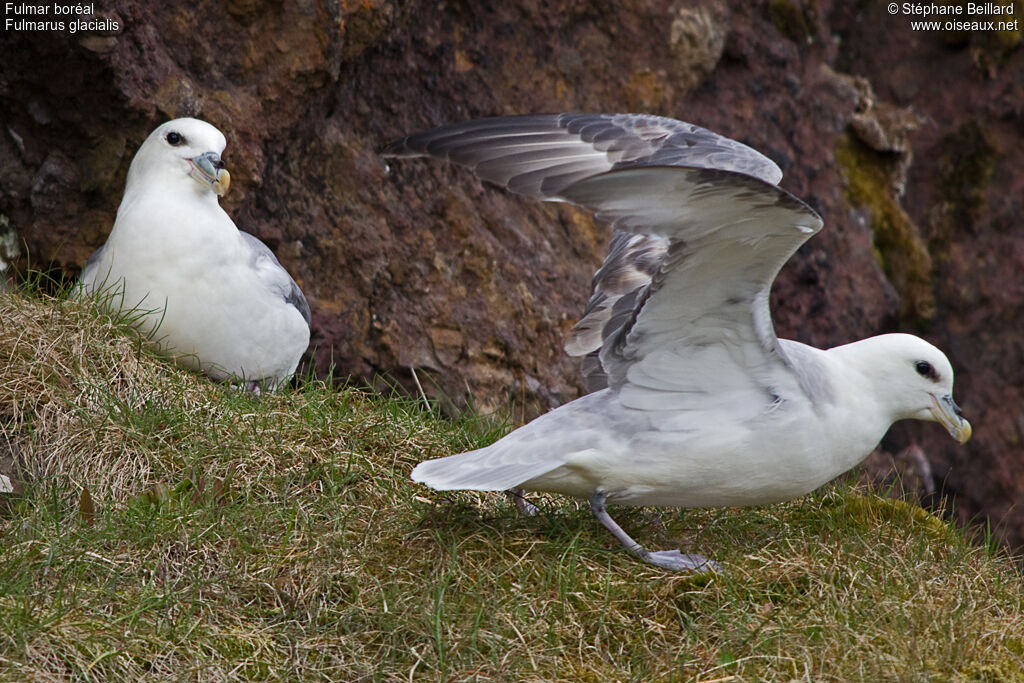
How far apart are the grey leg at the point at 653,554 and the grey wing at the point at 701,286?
0.34 m

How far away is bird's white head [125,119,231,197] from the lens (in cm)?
457

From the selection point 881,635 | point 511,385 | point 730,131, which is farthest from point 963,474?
point 881,635

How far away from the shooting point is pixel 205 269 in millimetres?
4527

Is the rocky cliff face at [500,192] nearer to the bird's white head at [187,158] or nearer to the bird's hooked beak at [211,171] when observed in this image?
the bird's white head at [187,158]

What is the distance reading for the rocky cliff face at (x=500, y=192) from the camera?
4.97m

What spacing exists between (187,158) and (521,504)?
1897 mm

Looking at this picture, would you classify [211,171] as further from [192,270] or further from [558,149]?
[558,149]

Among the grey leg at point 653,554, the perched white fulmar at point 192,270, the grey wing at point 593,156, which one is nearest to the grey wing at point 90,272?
the perched white fulmar at point 192,270

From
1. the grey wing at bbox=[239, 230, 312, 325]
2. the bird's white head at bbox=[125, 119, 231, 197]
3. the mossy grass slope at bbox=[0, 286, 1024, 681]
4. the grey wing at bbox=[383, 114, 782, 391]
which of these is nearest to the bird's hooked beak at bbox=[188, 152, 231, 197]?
the bird's white head at bbox=[125, 119, 231, 197]

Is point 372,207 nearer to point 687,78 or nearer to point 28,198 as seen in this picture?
point 28,198

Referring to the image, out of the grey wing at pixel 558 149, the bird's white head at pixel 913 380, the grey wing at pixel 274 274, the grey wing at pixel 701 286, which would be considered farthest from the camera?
the grey wing at pixel 274 274

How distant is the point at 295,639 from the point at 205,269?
6.17ft

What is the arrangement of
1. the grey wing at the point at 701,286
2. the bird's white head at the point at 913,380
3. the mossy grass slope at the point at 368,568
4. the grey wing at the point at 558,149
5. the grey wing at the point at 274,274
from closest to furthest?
1. the mossy grass slope at the point at 368,568
2. the grey wing at the point at 701,286
3. the grey wing at the point at 558,149
4. the bird's white head at the point at 913,380
5. the grey wing at the point at 274,274

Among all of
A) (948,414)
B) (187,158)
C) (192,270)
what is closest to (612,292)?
(948,414)
